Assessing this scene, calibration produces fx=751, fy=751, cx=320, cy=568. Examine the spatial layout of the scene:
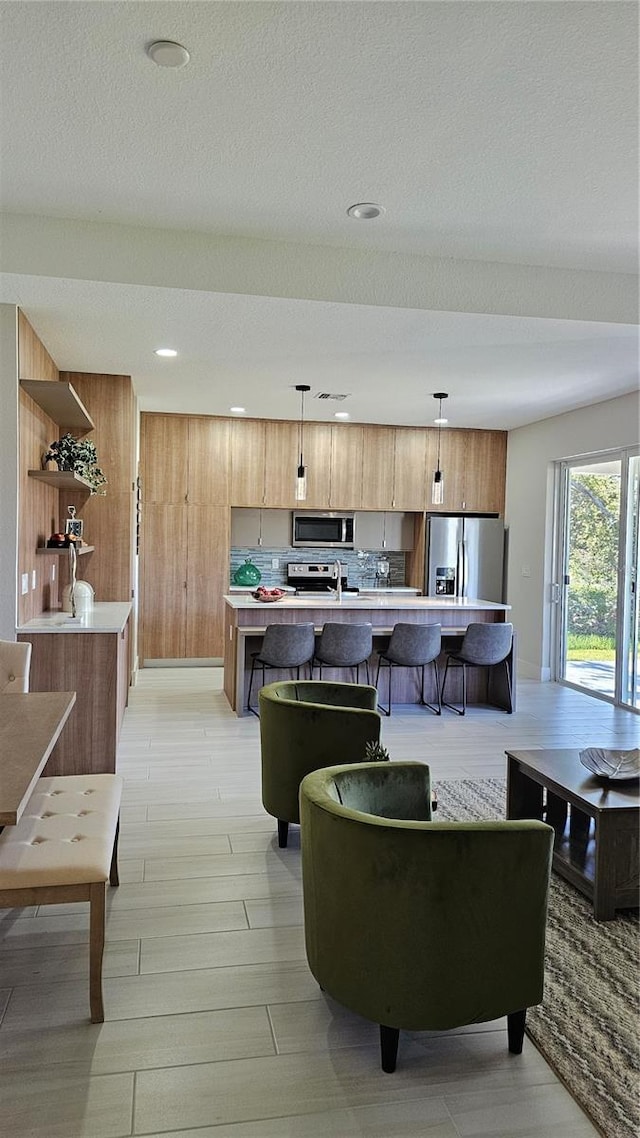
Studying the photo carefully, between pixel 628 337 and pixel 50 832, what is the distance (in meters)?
3.95

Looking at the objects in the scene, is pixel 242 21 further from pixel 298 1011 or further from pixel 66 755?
pixel 66 755

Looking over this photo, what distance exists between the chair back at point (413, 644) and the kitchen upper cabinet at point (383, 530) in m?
2.87

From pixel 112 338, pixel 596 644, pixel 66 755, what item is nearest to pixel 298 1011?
pixel 66 755

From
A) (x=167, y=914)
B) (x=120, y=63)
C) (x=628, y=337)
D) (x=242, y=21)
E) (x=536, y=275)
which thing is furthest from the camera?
(x=628, y=337)

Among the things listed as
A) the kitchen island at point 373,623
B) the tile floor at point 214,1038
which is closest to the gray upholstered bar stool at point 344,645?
the kitchen island at point 373,623

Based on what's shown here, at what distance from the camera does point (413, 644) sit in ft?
19.0

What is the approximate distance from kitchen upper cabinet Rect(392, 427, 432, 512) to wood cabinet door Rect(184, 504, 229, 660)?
1.99 metres

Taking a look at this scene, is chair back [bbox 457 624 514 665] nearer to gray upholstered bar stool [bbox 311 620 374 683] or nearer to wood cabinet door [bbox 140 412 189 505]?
gray upholstered bar stool [bbox 311 620 374 683]

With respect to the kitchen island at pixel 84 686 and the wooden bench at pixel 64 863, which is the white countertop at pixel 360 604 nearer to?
the kitchen island at pixel 84 686

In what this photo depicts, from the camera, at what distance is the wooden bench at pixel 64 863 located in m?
2.03

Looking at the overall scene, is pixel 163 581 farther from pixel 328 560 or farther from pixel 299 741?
pixel 299 741

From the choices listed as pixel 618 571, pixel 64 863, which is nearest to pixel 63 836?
pixel 64 863

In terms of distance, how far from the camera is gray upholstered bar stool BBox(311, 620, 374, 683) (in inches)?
223

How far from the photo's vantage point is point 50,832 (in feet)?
7.44
